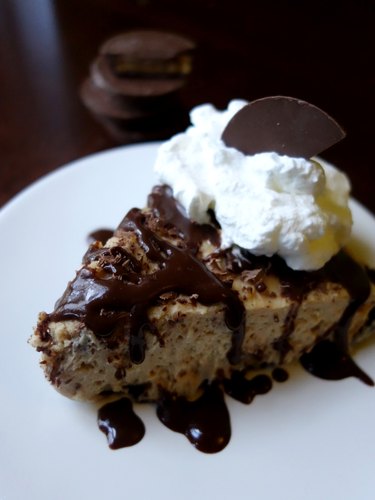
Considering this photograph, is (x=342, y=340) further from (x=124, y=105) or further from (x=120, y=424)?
(x=124, y=105)

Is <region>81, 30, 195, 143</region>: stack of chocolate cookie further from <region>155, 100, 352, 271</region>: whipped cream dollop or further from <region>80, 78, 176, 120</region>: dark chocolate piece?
<region>155, 100, 352, 271</region>: whipped cream dollop

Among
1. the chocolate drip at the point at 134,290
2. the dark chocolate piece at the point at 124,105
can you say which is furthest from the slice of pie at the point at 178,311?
the dark chocolate piece at the point at 124,105

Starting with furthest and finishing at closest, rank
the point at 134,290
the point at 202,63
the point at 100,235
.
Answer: the point at 202,63 → the point at 100,235 → the point at 134,290

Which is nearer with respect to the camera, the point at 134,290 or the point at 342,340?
the point at 134,290

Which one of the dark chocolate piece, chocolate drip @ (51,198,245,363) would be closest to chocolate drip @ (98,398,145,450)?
chocolate drip @ (51,198,245,363)

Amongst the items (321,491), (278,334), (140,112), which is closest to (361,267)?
(278,334)

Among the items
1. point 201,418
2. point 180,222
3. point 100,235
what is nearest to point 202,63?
point 100,235

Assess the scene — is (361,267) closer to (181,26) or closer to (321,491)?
(321,491)
